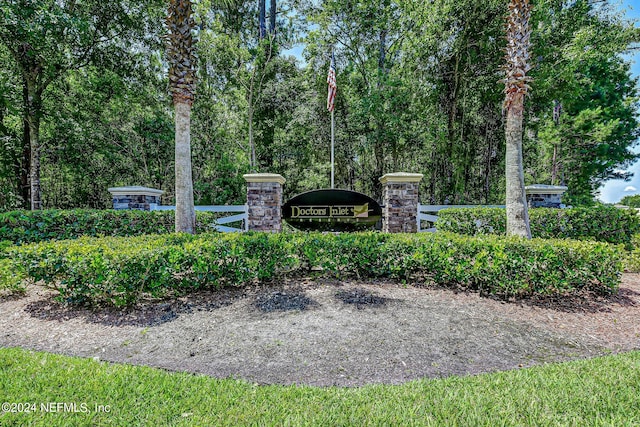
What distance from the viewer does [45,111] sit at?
1002 cm

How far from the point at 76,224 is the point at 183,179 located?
8.15ft

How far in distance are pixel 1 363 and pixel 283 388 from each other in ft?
7.09

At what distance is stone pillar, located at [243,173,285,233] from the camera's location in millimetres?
6715

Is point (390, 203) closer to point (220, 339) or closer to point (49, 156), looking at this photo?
point (220, 339)

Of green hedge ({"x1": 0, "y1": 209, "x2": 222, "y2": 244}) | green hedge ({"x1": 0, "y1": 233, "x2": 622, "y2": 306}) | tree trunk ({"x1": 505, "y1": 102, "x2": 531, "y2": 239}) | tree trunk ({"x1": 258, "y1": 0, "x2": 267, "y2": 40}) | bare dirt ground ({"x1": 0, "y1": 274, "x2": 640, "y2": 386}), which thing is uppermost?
tree trunk ({"x1": 258, "y1": 0, "x2": 267, "y2": 40})

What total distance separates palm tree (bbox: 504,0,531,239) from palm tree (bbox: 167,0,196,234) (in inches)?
212

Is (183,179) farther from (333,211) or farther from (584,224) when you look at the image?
(584,224)

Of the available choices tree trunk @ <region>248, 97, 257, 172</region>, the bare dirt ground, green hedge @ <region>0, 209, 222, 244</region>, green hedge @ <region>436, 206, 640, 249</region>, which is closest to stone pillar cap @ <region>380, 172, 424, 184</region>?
green hedge @ <region>436, 206, 640, 249</region>

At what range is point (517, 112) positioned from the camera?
17.2ft

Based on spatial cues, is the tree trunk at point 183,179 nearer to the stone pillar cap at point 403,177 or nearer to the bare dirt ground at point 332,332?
the bare dirt ground at point 332,332

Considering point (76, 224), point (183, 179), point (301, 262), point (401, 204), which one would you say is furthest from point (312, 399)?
point (76, 224)

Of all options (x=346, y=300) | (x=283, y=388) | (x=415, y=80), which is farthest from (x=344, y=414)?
(x=415, y=80)

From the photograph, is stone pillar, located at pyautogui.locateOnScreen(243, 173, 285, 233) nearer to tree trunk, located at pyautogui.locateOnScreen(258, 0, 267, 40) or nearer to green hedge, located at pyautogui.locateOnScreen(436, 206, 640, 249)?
green hedge, located at pyautogui.locateOnScreen(436, 206, 640, 249)

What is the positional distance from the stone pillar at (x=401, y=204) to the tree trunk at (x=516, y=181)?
193cm
